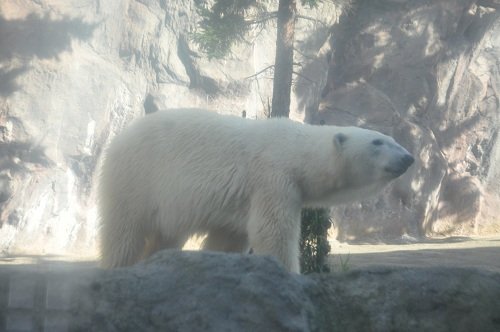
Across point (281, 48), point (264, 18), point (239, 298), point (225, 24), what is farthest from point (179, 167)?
point (264, 18)

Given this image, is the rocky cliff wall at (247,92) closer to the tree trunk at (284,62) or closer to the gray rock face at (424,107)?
the gray rock face at (424,107)

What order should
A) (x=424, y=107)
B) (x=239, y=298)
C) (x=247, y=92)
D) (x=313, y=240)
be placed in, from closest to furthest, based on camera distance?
(x=239, y=298) → (x=313, y=240) → (x=247, y=92) → (x=424, y=107)

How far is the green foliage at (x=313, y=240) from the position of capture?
6652 millimetres

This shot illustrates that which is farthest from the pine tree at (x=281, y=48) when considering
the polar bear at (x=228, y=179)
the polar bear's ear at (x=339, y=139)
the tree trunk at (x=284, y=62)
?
the polar bear's ear at (x=339, y=139)

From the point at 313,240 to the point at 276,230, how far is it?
208 cm

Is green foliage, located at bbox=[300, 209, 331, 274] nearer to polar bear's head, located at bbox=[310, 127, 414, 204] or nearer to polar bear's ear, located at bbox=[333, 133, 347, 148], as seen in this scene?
polar bear's head, located at bbox=[310, 127, 414, 204]

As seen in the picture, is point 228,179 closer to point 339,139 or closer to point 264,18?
point 339,139

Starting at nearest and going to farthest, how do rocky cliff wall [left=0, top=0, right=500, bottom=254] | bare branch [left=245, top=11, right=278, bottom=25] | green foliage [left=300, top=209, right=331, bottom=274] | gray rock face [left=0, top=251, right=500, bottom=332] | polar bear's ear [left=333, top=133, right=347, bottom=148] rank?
1. gray rock face [left=0, top=251, right=500, bottom=332]
2. polar bear's ear [left=333, top=133, right=347, bottom=148]
3. green foliage [left=300, top=209, right=331, bottom=274]
4. bare branch [left=245, top=11, right=278, bottom=25]
5. rocky cliff wall [left=0, top=0, right=500, bottom=254]

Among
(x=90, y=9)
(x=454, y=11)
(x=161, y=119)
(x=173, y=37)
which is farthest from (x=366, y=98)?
(x=161, y=119)

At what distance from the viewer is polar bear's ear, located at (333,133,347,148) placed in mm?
4949

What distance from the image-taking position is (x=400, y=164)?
4863 millimetres

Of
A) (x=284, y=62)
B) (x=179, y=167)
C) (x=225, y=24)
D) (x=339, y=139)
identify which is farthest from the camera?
(x=225, y=24)

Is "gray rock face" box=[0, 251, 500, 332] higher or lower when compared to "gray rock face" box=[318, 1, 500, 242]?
lower

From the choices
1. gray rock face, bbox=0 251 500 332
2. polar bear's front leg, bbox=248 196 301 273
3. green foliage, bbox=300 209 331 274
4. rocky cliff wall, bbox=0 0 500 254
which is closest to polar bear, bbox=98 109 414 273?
polar bear's front leg, bbox=248 196 301 273
